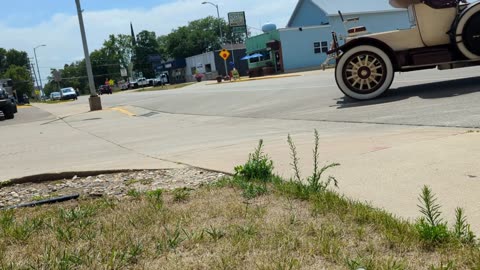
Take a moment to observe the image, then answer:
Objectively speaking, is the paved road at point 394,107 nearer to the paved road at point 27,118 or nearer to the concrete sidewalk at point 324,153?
the concrete sidewalk at point 324,153

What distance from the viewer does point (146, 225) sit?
347 centimetres

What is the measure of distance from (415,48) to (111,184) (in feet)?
23.2

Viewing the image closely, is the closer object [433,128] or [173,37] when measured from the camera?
[433,128]

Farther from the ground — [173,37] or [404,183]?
[173,37]

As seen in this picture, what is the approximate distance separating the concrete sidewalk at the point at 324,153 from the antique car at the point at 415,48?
76.6 inches

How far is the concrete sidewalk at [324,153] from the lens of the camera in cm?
388

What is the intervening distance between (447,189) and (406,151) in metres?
1.42

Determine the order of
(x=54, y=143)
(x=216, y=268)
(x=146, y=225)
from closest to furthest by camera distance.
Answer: (x=216, y=268)
(x=146, y=225)
(x=54, y=143)

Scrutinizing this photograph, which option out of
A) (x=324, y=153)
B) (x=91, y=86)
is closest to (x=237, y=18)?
(x=91, y=86)

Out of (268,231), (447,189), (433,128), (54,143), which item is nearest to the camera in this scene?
(268,231)

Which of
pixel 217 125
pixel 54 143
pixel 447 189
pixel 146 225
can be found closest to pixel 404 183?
pixel 447 189

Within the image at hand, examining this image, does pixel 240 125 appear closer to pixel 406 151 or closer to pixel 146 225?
pixel 406 151

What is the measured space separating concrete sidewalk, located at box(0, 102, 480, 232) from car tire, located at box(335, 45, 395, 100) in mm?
1736

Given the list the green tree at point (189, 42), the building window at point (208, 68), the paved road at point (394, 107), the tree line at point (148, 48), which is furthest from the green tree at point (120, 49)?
the paved road at point (394, 107)
